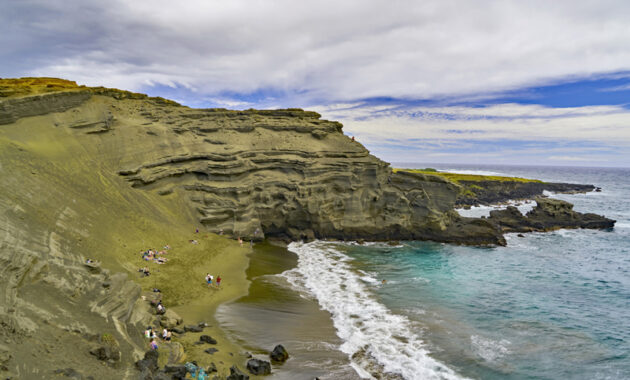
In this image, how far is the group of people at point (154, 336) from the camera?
1346 centimetres

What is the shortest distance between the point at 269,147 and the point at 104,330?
3046 centimetres

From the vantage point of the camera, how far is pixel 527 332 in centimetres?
1959

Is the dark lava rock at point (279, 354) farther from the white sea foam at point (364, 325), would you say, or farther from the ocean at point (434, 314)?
the white sea foam at point (364, 325)

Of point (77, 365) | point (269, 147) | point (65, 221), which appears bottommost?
point (77, 365)

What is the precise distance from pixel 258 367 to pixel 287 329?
4.39 m

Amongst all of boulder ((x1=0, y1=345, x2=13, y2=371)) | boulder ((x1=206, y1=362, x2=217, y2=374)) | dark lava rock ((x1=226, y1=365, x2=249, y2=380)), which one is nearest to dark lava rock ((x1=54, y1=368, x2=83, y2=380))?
boulder ((x1=0, y1=345, x2=13, y2=371))

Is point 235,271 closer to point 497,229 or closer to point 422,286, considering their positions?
point 422,286

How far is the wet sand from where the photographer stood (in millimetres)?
15055

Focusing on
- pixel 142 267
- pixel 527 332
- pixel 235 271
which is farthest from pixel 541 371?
pixel 142 267

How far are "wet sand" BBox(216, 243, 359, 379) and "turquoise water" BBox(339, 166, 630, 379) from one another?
15.8ft

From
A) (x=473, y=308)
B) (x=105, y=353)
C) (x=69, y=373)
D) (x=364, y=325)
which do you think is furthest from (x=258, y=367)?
(x=473, y=308)

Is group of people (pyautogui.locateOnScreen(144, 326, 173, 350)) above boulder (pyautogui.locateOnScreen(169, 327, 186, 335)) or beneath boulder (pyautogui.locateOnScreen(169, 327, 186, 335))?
above

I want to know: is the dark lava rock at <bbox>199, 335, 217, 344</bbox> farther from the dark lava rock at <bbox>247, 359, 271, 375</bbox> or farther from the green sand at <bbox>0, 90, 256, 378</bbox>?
the dark lava rock at <bbox>247, 359, 271, 375</bbox>

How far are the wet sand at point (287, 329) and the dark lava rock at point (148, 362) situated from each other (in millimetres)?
4578
